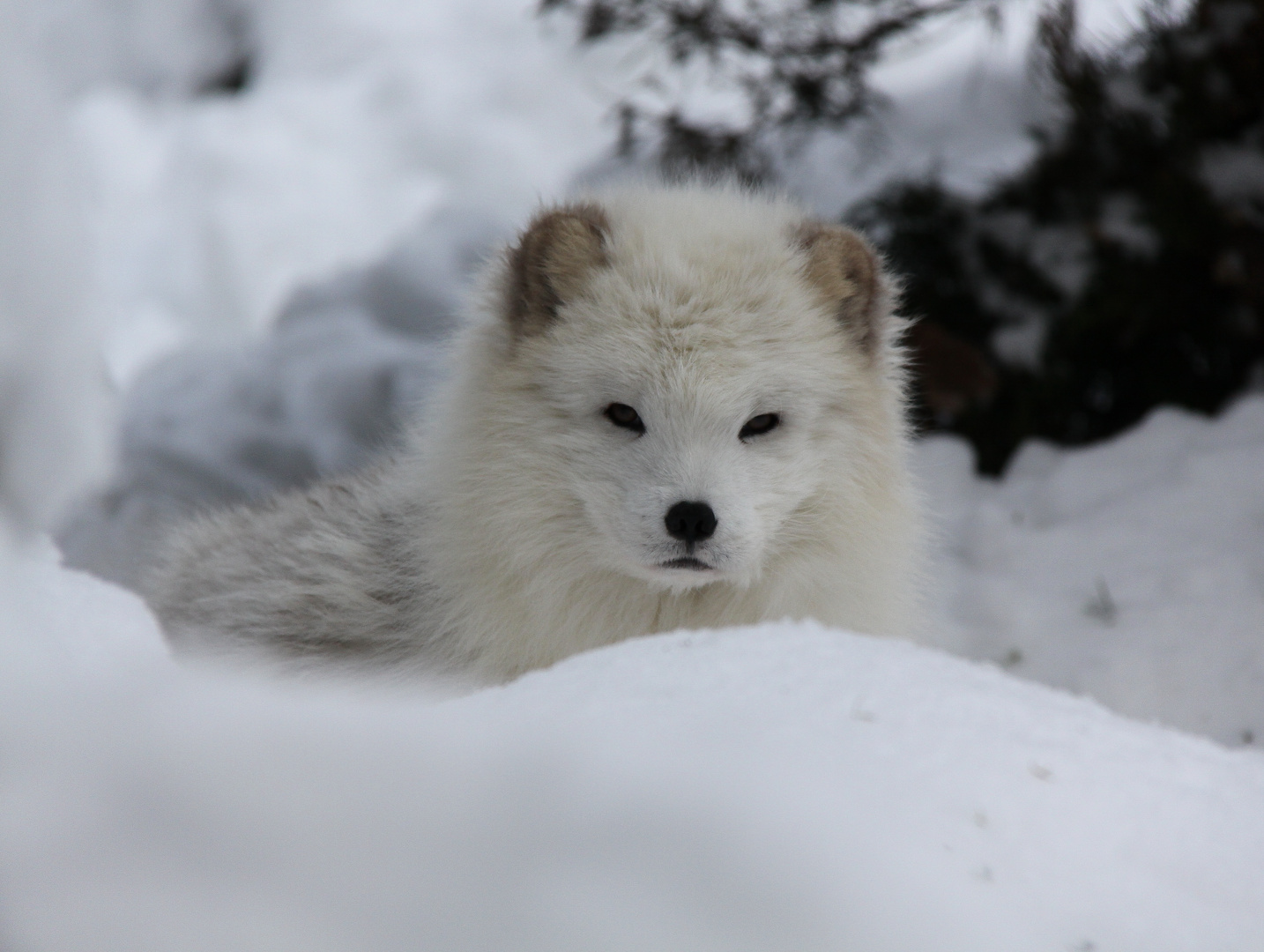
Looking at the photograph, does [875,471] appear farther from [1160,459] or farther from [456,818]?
[1160,459]

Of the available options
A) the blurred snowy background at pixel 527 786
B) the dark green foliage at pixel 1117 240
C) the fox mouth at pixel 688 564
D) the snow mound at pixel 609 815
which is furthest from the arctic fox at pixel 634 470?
the dark green foliage at pixel 1117 240

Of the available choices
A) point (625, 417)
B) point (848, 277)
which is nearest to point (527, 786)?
point (625, 417)

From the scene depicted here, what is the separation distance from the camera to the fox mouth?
2801 mm

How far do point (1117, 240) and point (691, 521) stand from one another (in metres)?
4.22

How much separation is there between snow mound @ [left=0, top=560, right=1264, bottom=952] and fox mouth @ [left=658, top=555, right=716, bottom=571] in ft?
3.39

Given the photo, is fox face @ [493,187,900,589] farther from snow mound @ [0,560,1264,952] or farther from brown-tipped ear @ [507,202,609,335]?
snow mound @ [0,560,1264,952]

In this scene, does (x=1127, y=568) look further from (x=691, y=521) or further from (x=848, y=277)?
(x=691, y=521)

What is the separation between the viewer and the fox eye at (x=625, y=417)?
117 inches

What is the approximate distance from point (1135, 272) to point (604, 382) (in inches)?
159

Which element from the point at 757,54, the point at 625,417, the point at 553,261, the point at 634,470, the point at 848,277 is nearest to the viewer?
the point at 634,470

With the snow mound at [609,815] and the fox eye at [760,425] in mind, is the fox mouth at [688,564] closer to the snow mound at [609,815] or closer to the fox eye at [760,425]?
the fox eye at [760,425]

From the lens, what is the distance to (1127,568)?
16.4 feet

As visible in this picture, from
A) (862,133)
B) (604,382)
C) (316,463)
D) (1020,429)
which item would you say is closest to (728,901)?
(604,382)

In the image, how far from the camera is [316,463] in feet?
26.2
